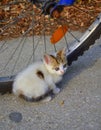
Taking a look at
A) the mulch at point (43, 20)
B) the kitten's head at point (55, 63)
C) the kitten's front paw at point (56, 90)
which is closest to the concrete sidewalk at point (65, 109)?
the kitten's front paw at point (56, 90)

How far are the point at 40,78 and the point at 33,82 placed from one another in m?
0.06

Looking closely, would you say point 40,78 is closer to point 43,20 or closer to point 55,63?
point 55,63

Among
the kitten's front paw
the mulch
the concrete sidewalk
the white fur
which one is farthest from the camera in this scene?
the mulch

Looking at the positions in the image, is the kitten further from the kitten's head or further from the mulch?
the mulch

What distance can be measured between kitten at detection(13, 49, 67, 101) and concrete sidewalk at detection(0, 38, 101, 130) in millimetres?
87

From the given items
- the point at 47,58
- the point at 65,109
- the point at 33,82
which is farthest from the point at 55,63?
the point at 65,109

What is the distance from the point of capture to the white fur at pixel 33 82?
8.63 ft

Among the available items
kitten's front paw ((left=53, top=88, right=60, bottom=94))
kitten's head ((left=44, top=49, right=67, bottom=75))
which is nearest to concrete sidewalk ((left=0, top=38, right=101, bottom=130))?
kitten's front paw ((left=53, top=88, right=60, bottom=94))

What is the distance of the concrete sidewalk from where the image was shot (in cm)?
250

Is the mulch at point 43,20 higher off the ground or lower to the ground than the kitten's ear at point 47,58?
lower

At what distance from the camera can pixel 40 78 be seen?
8.72ft

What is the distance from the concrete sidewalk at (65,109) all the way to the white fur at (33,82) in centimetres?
11

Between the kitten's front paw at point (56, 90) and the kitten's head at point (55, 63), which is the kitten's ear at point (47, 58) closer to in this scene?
the kitten's head at point (55, 63)

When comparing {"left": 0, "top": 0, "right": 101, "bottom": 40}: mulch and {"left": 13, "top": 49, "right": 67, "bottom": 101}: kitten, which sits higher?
{"left": 13, "top": 49, "right": 67, "bottom": 101}: kitten
